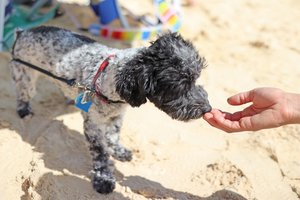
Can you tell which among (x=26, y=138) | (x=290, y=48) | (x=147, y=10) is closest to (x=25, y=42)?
(x=26, y=138)

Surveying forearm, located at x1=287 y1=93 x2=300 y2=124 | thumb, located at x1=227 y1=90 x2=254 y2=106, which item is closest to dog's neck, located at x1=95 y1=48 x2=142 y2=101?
thumb, located at x1=227 y1=90 x2=254 y2=106

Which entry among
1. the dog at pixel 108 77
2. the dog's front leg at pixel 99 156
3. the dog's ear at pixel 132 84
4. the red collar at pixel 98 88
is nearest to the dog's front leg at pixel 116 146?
the dog at pixel 108 77

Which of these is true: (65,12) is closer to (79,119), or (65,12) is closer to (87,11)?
(87,11)

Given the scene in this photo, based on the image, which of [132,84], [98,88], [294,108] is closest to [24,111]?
[98,88]

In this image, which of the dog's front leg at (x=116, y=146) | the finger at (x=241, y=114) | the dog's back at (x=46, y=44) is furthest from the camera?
the dog's front leg at (x=116, y=146)

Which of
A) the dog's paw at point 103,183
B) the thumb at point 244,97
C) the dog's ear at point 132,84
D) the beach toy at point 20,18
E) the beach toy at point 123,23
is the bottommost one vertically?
the beach toy at point 20,18

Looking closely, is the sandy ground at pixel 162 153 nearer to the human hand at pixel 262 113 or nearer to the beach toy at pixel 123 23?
the human hand at pixel 262 113

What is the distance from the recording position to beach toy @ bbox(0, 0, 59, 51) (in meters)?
5.79

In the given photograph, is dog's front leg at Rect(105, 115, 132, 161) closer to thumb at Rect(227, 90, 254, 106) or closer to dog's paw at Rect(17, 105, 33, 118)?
dog's paw at Rect(17, 105, 33, 118)

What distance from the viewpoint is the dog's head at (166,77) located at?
3.14 meters

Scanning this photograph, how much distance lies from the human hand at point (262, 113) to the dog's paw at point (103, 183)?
1086 mm

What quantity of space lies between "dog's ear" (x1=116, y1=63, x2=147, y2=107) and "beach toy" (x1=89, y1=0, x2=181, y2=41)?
3.06 m

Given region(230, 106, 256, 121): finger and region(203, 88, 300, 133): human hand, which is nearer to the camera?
region(203, 88, 300, 133): human hand

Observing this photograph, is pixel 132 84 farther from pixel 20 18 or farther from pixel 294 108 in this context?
pixel 20 18
